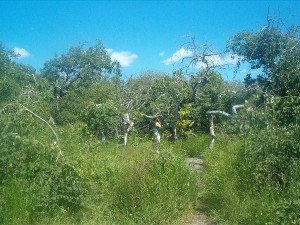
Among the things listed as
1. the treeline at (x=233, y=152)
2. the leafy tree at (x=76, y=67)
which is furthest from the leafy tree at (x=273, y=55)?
the leafy tree at (x=76, y=67)

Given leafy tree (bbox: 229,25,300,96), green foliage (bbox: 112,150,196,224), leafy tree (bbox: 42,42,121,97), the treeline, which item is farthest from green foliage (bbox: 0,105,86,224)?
leafy tree (bbox: 42,42,121,97)

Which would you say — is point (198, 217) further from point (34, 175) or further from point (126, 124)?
point (126, 124)

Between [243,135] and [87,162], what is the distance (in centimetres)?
305

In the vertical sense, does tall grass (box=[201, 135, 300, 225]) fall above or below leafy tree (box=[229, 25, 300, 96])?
below

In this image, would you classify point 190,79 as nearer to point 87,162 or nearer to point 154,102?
point 154,102

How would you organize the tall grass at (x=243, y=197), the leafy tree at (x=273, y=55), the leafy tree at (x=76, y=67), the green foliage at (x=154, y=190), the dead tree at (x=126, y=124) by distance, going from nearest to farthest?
the tall grass at (x=243, y=197)
the green foliage at (x=154, y=190)
the leafy tree at (x=273, y=55)
the dead tree at (x=126, y=124)
the leafy tree at (x=76, y=67)

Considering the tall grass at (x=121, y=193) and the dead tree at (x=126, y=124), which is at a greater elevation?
the dead tree at (x=126, y=124)

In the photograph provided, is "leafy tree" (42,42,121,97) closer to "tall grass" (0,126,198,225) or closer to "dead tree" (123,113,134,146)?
"dead tree" (123,113,134,146)

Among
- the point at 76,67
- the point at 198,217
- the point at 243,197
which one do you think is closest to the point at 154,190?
the point at 198,217

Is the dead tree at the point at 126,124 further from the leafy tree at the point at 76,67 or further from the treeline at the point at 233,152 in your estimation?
the leafy tree at the point at 76,67

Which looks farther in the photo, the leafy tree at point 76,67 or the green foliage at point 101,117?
the leafy tree at point 76,67

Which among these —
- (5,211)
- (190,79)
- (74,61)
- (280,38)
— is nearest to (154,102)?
(190,79)

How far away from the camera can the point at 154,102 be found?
41.5 feet

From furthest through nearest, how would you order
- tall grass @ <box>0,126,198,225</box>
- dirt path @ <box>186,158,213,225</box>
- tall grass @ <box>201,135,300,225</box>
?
1. dirt path @ <box>186,158,213,225</box>
2. tall grass @ <box>0,126,198,225</box>
3. tall grass @ <box>201,135,300,225</box>
